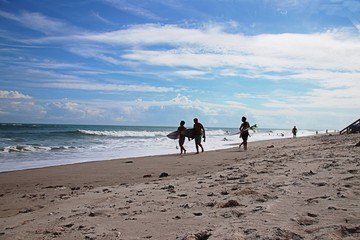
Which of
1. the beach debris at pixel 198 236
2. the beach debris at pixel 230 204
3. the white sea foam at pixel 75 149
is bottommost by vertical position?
the white sea foam at pixel 75 149

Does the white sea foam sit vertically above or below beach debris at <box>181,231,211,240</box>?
below

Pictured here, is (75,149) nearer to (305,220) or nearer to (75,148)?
(75,148)

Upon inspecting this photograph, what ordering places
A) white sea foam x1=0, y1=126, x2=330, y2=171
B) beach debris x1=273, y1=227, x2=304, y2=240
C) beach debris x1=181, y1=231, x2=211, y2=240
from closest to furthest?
beach debris x1=273, y1=227, x2=304, y2=240 < beach debris x1=181, y1=231, x2=211, y2=240 < white sea foam x1=0, y1=126, x2=330, y2=171

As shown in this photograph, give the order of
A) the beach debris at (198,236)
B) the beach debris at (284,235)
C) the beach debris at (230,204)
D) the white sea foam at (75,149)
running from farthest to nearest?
1. the white sea foam at (75,149)
2. the beach debris at (230,204)
3. the beach debris at (198,236)
4. the beach debris at (284,235)

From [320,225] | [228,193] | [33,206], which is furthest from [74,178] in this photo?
[320,225]

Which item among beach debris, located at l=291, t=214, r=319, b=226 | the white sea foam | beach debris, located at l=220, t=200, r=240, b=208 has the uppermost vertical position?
beach debris, located at l=291, t=214, r=319, b=226

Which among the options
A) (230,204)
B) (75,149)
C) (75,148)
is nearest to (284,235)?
(230,204)

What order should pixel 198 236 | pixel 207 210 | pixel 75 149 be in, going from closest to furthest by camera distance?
pixel 198 236 → pixel 207 210 → pixel 75 149

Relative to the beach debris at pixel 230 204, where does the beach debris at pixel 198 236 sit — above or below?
below

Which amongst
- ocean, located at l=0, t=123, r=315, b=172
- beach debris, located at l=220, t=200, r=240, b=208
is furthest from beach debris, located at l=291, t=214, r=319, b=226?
ocean, located at l=0, t=123, r=315, b=172

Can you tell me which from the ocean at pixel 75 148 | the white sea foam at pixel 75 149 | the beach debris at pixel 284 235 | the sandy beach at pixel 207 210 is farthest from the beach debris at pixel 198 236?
the white sea foam at pixel 75 149

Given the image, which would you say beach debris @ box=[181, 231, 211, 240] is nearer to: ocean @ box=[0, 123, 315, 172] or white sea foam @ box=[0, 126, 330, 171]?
ocean @ box=[0, 123, 315, 172]

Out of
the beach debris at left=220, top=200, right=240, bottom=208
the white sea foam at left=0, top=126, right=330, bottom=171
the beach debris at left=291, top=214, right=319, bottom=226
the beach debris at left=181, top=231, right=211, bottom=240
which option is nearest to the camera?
the beach debris at left=181, top=231, right=211, bottom=240

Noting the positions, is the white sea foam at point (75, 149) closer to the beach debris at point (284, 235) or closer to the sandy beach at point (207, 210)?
the sandy beach at point (207, 210)
